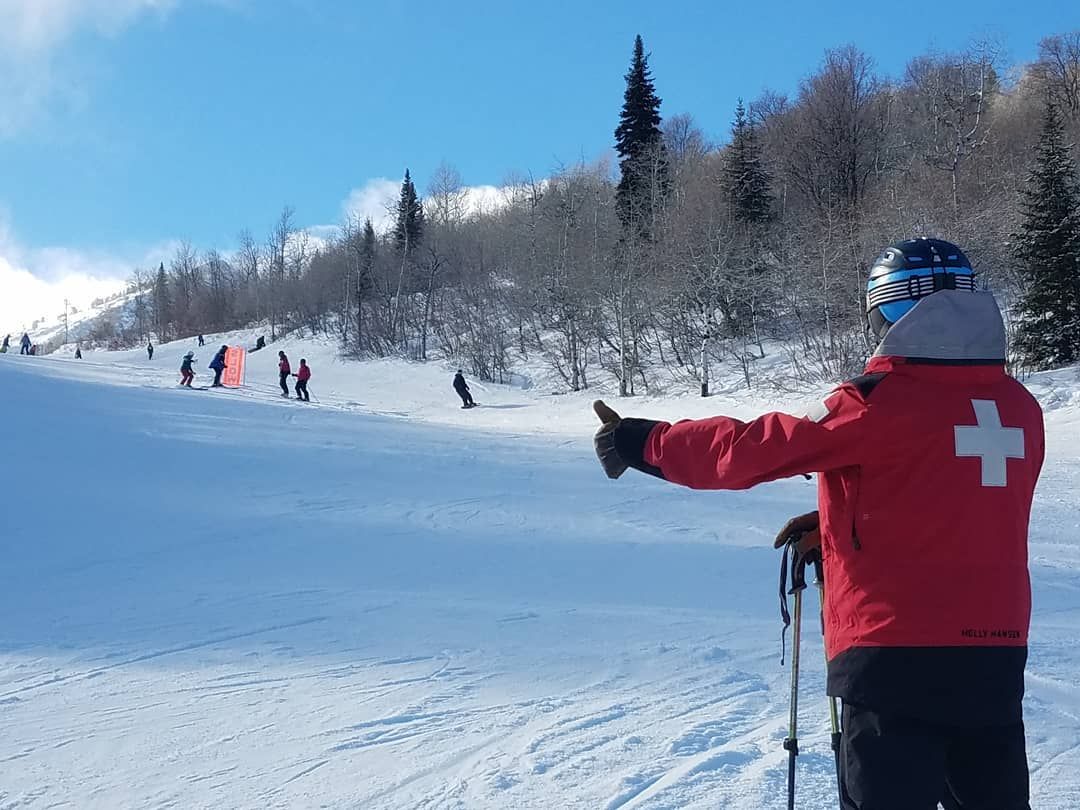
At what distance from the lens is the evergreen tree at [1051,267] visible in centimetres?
2234

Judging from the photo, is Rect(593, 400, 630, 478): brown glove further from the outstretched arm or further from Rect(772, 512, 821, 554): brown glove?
Rect(772, 512, 821, 554): brown glove

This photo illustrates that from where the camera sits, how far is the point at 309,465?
12.0m

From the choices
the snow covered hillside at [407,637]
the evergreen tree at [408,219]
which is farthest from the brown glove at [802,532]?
the evergreen tree at [408,219]

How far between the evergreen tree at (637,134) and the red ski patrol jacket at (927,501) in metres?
42.7

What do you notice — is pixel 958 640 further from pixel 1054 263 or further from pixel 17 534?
pixel 1054 263

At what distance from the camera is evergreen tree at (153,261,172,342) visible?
294 feet

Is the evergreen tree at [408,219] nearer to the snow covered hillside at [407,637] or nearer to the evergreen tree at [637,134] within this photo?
the evergreen tree at [637,134]

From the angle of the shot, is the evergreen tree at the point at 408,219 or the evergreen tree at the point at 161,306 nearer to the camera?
the evergreen tree at the point at 408,219

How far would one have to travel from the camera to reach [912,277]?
220cm

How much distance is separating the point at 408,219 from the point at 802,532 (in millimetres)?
61291

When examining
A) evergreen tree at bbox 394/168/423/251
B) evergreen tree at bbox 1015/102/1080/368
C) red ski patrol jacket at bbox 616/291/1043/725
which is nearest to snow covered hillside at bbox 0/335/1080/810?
red ski patrol jacket at bbox 616/291/1043/725

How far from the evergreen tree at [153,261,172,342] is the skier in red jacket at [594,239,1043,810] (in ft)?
304

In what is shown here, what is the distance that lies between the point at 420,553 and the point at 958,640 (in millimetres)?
6231

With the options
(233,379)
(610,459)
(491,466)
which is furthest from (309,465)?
(233,379)
